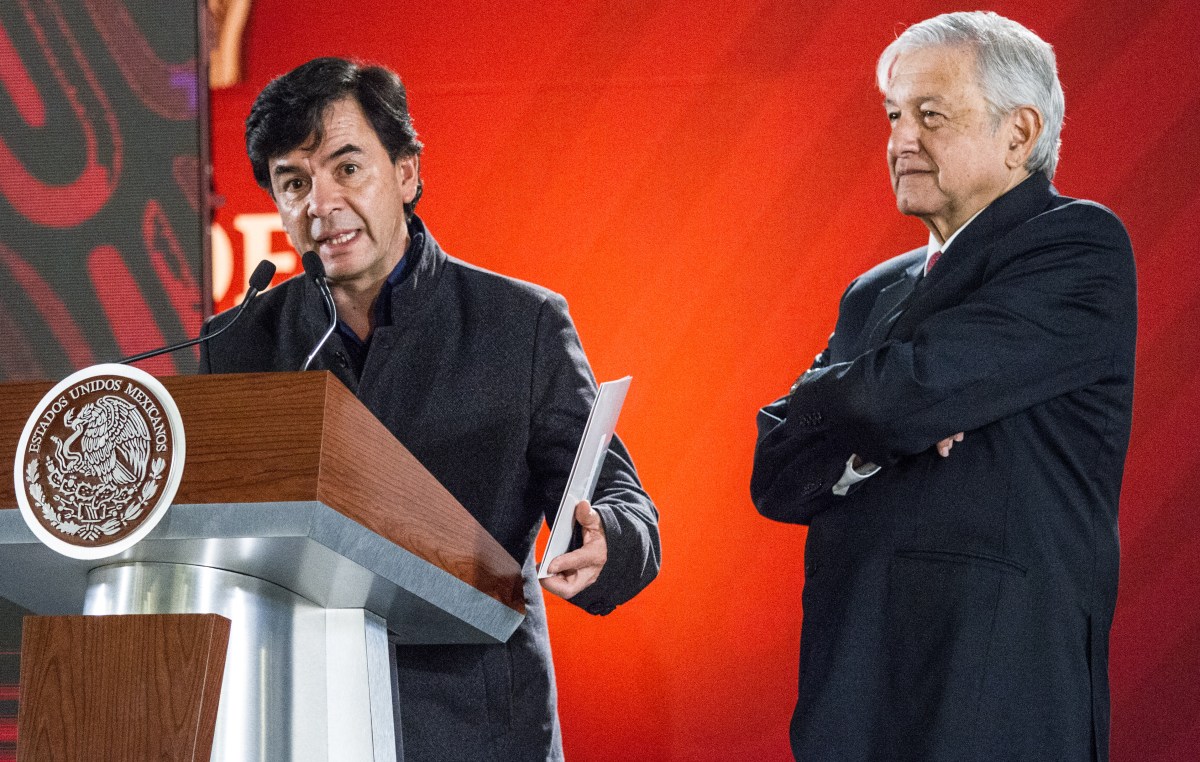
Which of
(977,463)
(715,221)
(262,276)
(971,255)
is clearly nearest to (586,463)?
(262,276)

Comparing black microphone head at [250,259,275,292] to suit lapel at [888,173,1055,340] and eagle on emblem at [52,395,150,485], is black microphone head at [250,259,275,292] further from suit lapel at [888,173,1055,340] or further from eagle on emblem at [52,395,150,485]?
suit lapel at [888,173,1055,340]

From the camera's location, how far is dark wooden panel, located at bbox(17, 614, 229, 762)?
85cm

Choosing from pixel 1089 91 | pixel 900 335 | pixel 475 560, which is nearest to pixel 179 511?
pixel 475 560

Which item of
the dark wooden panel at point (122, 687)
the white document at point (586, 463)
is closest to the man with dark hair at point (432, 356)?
the white document at point (586, 463)

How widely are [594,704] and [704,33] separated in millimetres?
1587

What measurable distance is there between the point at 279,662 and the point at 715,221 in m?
1.97

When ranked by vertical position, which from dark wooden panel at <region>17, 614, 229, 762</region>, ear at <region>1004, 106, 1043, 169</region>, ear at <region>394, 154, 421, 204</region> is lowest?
dark wooden panel at <region>17, 614, 229, 762</region>

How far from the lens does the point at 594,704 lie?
9.18ft

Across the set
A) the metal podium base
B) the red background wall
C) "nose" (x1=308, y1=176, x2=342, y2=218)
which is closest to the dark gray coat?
"nose" (x1=308, y1=176, x2=342, y2=218)

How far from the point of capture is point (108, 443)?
A: 89cm

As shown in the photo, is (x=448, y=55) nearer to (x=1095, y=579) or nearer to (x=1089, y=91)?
(x=1089, y=91)

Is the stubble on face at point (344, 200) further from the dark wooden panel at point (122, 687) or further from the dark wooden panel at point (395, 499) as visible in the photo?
the dark wooden panel at point (122, 687)

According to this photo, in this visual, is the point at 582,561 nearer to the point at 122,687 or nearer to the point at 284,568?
the point at 284,568

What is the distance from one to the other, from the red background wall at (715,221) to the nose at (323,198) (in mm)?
1133
